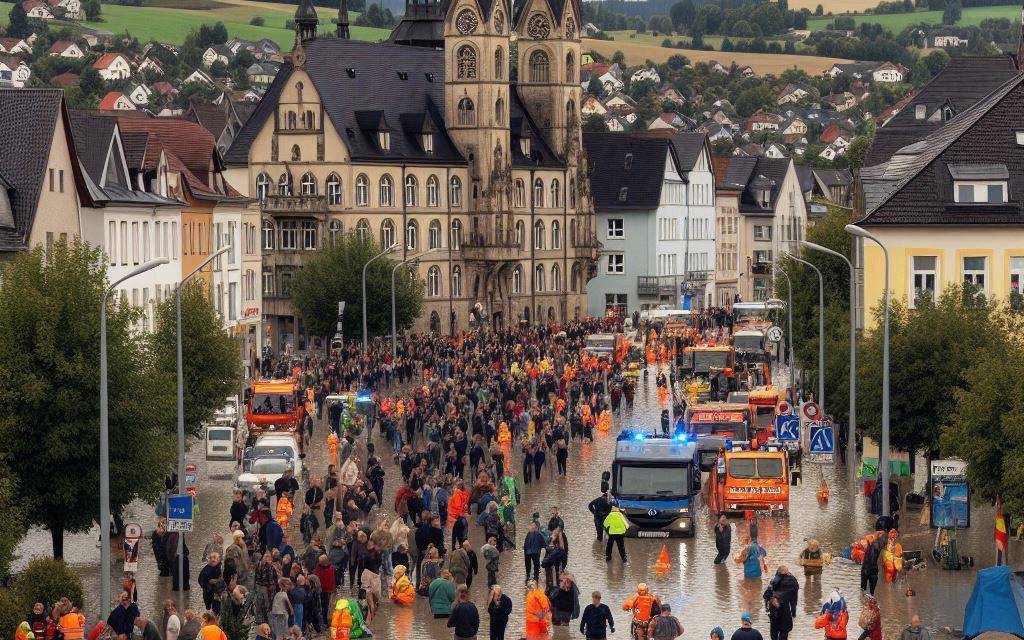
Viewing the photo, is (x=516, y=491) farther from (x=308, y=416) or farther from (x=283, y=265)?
(x=283, y=265)

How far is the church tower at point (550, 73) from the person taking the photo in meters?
134

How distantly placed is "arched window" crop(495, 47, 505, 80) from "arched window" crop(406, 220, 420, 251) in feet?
29.5

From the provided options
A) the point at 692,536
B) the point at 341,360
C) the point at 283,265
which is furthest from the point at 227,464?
the point at 283,265

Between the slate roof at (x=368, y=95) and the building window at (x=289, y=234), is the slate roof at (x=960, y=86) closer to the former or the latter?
the building window at (x=289, y=234)

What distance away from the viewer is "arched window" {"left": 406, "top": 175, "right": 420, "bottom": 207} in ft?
403

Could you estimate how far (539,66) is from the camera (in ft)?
441

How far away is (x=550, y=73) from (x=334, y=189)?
18962mm

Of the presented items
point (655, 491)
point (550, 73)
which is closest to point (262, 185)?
point (550, 73)

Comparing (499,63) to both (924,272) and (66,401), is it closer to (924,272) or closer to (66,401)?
(924,272)

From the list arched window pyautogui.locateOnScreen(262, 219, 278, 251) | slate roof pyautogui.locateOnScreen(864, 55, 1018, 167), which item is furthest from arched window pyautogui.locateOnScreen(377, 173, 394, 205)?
slate roof pyautogui.locateOnScreen(864, 55, 1018, 167)

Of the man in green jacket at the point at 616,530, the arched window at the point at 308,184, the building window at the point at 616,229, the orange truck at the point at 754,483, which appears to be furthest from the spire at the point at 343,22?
the man in green jacket at the point at 616,530

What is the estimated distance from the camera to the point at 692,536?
48.9 m

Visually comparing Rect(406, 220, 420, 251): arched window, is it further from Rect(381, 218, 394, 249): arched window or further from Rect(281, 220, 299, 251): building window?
Rect(281, 220, 299, 251): building window

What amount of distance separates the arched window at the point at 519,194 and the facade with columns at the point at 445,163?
135 mm
